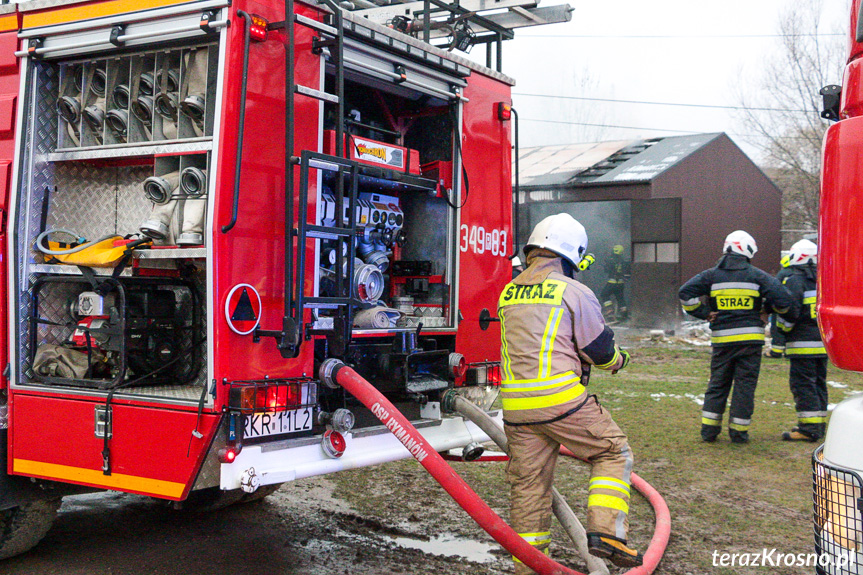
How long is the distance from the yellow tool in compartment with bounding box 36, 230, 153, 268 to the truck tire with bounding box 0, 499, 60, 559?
4.37 feet

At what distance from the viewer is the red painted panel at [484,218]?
16.8 feet

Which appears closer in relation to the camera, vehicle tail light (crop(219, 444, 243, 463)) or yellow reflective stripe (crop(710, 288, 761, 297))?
vehicle tail light (crop(219, 444, 243, 463))

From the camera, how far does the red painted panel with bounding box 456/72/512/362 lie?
16.8 ft

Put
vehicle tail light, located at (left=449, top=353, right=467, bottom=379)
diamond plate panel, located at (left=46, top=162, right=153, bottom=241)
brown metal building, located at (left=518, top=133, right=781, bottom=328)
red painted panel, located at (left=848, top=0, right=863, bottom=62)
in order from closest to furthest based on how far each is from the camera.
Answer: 1. red painted panel, located at (left=848, top=0, right=863, bottom=62)
2. diamond plate panel, located at (left=46, top=162, right=153, bottom=241)
3. vehicle tail light, located at (left=449, top=353, right=467, bottom=379)
4. brown metal building, located at (left=518, top=133, right=781, bottom=328)

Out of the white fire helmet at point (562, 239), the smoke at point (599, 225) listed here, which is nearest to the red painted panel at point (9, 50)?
the white fire helmet at point (562, 239)

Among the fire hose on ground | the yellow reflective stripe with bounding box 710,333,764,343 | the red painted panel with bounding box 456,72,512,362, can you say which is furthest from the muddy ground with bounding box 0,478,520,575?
the yellow reflective stripe with bounding box 710,333,764,343

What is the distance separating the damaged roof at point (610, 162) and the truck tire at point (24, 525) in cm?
1663

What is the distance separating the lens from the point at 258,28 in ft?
11.9

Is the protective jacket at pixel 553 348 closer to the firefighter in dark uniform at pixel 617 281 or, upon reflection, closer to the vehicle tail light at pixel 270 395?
the vehicle tail light at pixel 270 395

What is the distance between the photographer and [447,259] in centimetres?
507

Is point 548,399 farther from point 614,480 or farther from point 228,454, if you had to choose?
point 228,454

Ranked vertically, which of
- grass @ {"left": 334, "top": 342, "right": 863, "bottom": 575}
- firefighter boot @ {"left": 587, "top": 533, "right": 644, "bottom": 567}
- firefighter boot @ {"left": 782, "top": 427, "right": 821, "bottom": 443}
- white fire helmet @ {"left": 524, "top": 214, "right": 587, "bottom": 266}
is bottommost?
grass @ {"left": 334, "top": 342, "right": 863, "bottom": 575}

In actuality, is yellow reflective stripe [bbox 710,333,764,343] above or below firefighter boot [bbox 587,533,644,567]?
above

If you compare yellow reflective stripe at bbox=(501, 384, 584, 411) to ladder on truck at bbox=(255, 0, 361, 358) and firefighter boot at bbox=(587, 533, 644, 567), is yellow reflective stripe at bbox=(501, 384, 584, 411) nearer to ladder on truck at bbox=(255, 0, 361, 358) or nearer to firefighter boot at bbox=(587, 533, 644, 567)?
firefighter boot at bbox=(587, 533, 644, 567)
